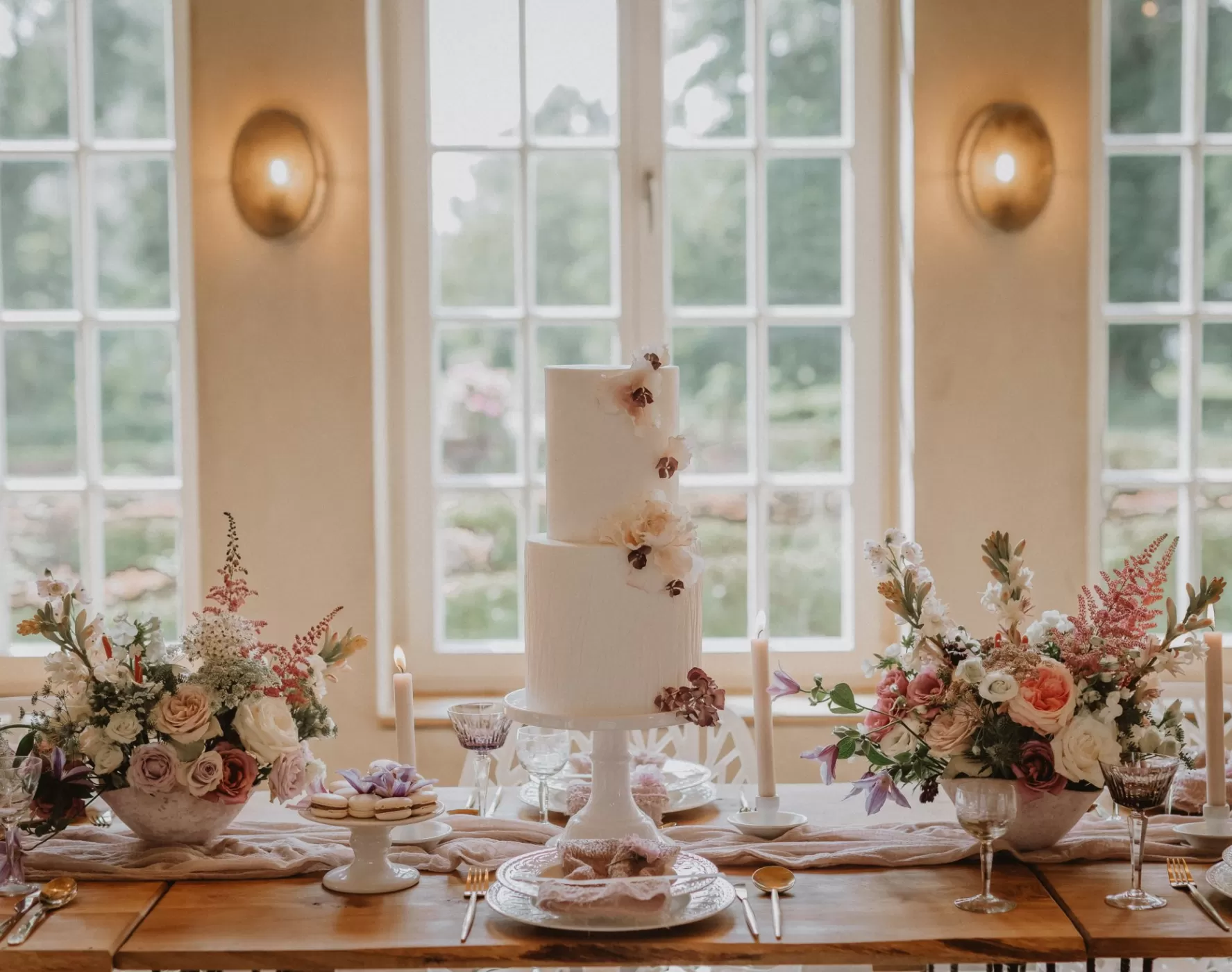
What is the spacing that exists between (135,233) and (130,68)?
40cm

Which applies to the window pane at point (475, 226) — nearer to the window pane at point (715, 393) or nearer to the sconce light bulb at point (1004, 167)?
the window pane at point (715, 393)

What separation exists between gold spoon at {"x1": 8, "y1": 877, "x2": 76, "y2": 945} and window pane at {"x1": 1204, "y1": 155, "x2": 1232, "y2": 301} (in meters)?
2.90

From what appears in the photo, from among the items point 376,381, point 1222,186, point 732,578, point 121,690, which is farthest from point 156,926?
point 1222,186

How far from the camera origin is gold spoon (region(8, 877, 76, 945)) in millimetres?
1745

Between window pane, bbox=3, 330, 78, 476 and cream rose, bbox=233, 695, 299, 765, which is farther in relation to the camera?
window pane, bbox=3, 330, 78, 476

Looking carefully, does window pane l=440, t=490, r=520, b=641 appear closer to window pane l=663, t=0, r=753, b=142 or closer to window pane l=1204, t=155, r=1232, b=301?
window pane l=663, t=0, r=753, b=142

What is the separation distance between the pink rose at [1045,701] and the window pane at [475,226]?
201 centimetres

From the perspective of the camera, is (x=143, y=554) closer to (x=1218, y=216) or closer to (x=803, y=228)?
(x=803, y=228)

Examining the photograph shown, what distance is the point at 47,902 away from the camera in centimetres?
183

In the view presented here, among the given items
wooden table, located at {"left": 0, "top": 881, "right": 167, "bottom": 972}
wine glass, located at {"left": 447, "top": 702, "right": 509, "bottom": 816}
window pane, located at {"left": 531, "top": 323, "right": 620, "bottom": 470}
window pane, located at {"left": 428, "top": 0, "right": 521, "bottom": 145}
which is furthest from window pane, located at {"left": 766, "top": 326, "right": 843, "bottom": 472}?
wooden table, located at {"left": 0, "top": 881, "right": 167, "bottom": 972}

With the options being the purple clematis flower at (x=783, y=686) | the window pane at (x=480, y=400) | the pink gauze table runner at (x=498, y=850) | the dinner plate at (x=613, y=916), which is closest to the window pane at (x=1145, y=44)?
the window pane at (x=480, y=400)

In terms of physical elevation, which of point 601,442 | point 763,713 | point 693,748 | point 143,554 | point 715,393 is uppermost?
point 715,393

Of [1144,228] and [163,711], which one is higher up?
[1144,228]

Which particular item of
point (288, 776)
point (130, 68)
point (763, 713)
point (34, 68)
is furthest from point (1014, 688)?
point (34, 68)
